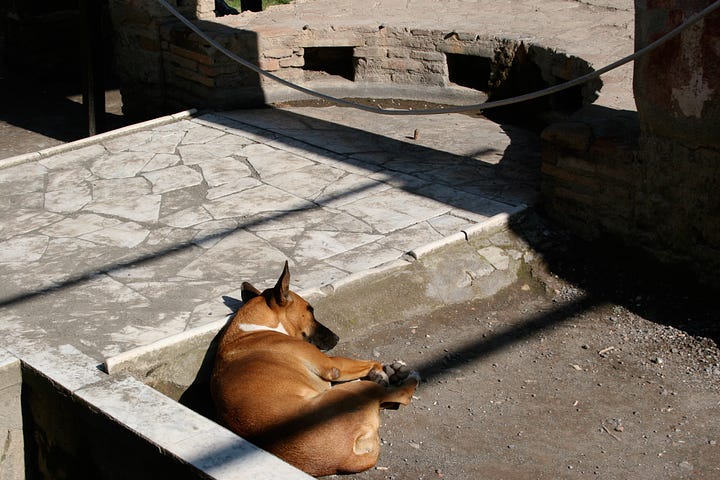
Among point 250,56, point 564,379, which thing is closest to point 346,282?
point 564,379

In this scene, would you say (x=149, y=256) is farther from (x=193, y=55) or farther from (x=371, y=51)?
(x=371, y=51)

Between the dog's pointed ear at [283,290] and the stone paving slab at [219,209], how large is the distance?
49 centimetres

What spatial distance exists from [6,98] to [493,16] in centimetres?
531

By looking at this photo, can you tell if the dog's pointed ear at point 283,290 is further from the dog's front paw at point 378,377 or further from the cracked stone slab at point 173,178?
the cracked stone slab at point 173,178

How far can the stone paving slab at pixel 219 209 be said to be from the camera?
548cm

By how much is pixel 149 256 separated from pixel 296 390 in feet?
6.66

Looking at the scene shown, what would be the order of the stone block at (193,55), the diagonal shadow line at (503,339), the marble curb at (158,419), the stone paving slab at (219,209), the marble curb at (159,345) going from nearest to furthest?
the marble curb at (158,419) → the marble curb at (159,345) → the diagonal shadow line at (503,339) → the stone paving slab at (219,209) → the stone block at (193,55)

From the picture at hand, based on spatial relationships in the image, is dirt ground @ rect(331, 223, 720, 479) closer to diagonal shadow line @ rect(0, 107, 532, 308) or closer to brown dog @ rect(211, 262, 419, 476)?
brown dog @ rect(211, 262, 419, 476)

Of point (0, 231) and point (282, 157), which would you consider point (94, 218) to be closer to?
point (0, 231)

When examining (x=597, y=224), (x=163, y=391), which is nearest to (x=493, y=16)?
(x=597, y=224)

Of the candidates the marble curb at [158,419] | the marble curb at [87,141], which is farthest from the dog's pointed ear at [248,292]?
the marble curb at [87,141]

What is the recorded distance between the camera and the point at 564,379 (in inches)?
205

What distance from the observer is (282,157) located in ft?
25.1

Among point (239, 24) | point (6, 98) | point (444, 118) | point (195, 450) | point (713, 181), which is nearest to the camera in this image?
point (195, 450)
